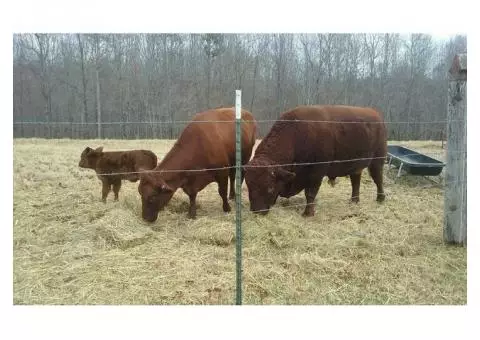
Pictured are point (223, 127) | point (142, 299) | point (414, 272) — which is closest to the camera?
point (142, 299)

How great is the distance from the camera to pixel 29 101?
20.8 metres

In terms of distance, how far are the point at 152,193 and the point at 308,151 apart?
9.54ft

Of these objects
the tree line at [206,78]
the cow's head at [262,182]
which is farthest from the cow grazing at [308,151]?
the tree line at [206,78]

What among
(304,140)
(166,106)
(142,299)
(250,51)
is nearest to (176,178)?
(304,140)

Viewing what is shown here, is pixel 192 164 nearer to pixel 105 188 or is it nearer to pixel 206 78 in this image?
pixel 105 188

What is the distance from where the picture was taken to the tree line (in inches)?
703

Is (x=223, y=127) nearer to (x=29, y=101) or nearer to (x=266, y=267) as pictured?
(x=266, y=267)

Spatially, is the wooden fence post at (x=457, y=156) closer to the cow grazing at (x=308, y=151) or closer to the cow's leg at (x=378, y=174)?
the cow grazing at (x=308, y=151)

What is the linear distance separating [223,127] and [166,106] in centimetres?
1411

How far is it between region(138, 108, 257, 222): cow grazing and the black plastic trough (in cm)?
491

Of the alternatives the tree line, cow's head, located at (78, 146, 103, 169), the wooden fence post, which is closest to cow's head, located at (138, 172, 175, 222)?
cow's head, located at (78, 146, 103, 169)

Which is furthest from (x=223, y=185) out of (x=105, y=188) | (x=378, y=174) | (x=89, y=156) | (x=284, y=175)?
(x=378, y=174)

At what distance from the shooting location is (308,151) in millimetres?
7297

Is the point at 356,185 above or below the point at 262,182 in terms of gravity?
below
